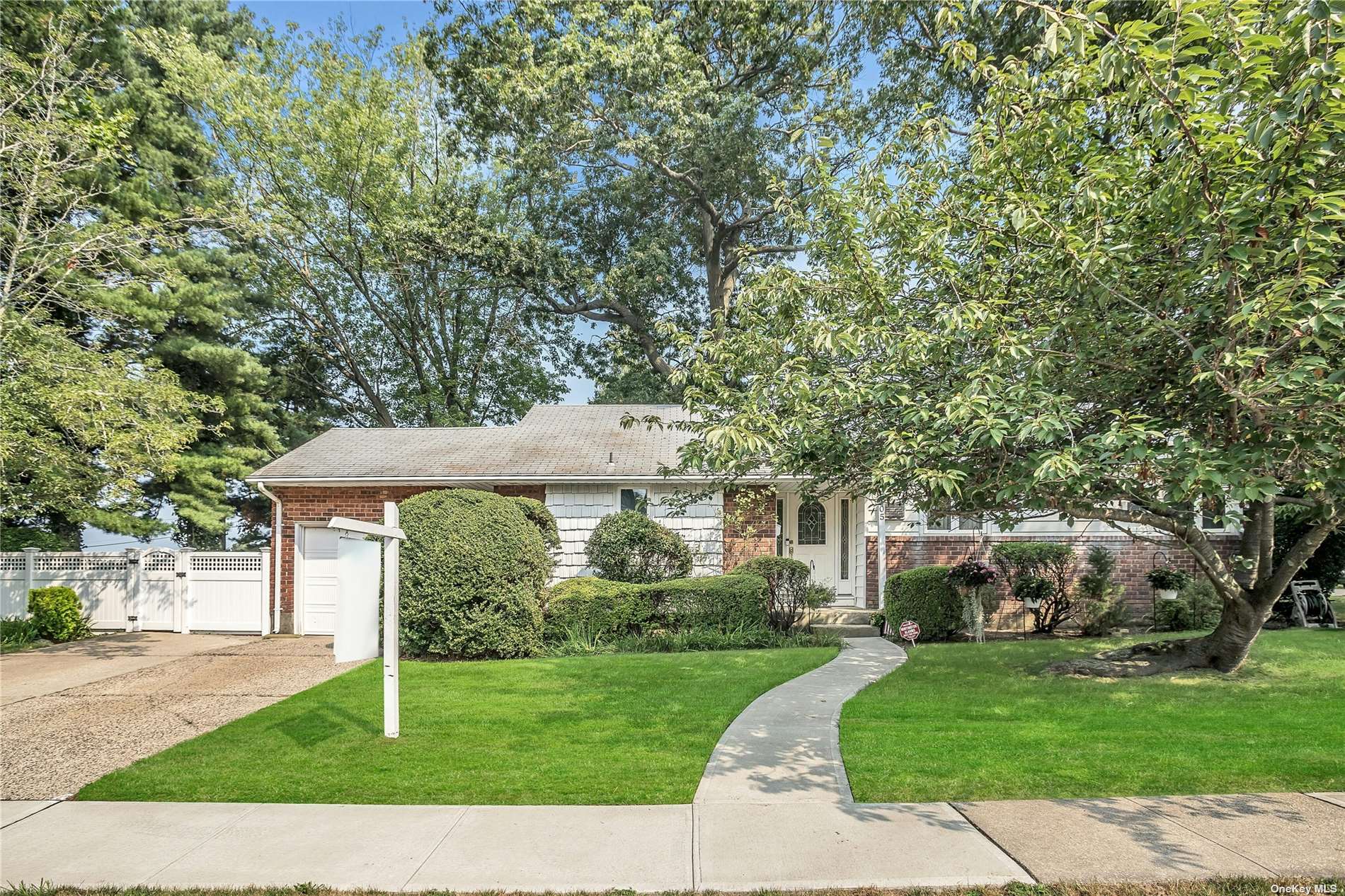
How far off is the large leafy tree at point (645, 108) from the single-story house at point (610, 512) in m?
3.95

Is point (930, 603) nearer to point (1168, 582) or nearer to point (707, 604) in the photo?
point (707, 604)

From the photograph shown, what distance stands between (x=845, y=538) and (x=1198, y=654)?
6780 mm

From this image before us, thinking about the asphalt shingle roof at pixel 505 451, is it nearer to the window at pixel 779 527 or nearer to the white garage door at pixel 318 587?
the white garage door at pixel 318 587

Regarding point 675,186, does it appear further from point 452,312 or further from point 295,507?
point 295,507

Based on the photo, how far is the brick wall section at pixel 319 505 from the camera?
1368 centimetres

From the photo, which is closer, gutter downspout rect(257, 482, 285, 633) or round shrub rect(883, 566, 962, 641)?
round shrub rect(883, 566, 962, 641)

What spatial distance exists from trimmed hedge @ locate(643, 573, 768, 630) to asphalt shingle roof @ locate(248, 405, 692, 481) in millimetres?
2374

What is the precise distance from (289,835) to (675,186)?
18881 millimetres

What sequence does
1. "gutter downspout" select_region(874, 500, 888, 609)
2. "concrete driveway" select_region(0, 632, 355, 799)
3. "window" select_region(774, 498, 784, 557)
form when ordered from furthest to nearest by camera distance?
"window" select_region(774, 498, 784, 557)
"gutter downspout" select_region(874, 500, 888, 609)
"concrete driveway" select_region(0, 632, 355, 799)

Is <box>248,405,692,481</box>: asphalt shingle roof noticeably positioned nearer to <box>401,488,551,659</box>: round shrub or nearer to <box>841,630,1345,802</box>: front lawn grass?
<box>401,488,551,659</box>: round shrub

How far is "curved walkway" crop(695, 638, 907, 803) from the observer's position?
4883mm

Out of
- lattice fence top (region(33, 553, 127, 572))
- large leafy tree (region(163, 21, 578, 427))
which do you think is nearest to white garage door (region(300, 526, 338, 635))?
lattice fence top (region(33, 553, 127, 572))

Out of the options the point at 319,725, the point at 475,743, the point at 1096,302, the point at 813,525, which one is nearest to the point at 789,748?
the point at 475,743

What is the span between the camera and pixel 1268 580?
8172 millimetres
